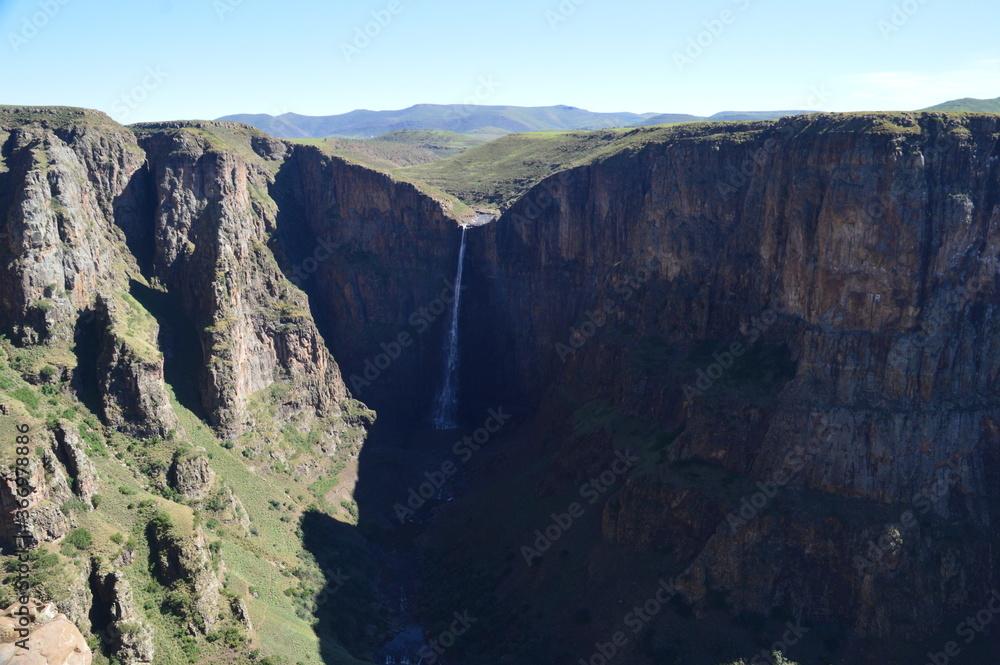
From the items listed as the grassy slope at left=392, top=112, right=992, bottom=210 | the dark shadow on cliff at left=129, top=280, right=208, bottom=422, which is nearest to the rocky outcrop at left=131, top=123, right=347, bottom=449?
the dark shadow on cliff at left=129, top=280, right=208, bottom=422

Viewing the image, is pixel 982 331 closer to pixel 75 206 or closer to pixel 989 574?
pixel 989 574

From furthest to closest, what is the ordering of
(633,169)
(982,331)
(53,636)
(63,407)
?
1. (633,169)
2. (63,407)
3. (982,331)
4. (53,636)

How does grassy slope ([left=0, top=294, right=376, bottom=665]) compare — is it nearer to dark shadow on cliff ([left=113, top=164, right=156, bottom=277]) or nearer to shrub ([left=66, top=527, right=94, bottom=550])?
shrub ([left=66, top=527, right=94, bottom=550])

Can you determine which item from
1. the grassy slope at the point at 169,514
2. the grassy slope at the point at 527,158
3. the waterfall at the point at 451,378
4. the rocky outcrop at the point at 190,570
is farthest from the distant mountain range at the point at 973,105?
the rocky outcrop at the point at 190,570

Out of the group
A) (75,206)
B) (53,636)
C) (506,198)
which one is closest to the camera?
(53,636)

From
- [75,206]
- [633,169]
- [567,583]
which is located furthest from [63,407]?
[633,169]

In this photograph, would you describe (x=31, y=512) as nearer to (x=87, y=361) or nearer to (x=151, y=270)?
(x=87, y=361)

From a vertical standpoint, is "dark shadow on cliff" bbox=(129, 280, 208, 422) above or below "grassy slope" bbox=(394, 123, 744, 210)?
below
